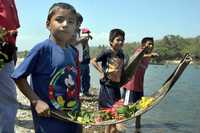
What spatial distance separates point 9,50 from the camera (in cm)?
481

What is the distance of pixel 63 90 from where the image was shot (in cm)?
431

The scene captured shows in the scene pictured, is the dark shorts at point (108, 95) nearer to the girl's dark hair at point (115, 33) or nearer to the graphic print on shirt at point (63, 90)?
the girl's dark hair at point (115, 33)

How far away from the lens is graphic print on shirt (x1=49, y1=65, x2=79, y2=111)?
14.0ft

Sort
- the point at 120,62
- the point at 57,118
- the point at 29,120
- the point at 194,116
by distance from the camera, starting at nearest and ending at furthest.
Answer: the point at 57,118 → the point at 120,62 → the point at 29,120 → the point at 194,116

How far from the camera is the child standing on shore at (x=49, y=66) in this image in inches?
164

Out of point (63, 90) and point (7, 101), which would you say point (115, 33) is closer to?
point (7, 101)

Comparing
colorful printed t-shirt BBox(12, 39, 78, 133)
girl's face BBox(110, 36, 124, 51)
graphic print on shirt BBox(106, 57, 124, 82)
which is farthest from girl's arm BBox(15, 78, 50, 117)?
girl's face BBox(110, 36, 124, 51)

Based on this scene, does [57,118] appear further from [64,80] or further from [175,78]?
[175,78]

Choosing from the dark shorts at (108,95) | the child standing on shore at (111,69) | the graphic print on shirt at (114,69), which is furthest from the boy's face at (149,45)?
the dark shorts at (108,95)

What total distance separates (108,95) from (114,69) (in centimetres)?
40

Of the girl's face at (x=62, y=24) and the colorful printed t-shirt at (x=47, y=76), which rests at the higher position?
the girl's face at (x=62, y=24)

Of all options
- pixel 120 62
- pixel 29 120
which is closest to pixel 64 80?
pixel 120 62

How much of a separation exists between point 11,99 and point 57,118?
890 mm

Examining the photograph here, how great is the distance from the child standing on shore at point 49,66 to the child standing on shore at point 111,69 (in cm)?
341
